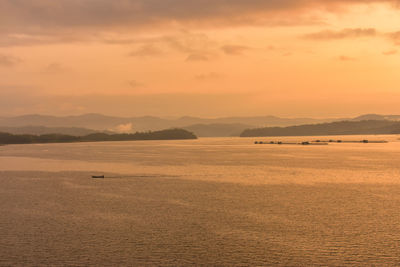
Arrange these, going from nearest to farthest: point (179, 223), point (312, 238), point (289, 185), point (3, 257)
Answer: point (3, 257) < point (312, 238) < point (179, 223) < point (289, 185)

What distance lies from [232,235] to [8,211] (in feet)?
52.3

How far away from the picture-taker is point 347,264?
1644 cm

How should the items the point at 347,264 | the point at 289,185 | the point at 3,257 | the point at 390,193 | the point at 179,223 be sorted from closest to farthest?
the point at 347,264 < the point at 3,257 < the point at 179,223 < the point at 390,193 < the point at 289,185

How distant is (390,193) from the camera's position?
33.8 m

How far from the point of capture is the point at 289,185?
39.6 m

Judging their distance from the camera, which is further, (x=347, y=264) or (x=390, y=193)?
(x=390, y=193)

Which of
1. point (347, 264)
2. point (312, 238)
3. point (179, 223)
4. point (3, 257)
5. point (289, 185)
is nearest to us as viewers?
point (347, 264)

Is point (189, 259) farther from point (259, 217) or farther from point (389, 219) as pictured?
point (389, 219)

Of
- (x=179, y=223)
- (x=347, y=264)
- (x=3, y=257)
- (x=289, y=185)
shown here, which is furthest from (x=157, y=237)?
(x=289, y=185)

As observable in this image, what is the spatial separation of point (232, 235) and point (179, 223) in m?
3.87

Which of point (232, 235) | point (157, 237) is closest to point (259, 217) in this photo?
point (232, 235)

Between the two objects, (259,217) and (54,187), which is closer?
(259,217)

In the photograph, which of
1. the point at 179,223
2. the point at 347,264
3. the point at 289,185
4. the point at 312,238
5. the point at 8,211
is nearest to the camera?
the point at 347,264

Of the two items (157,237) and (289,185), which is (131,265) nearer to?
(157,237)
